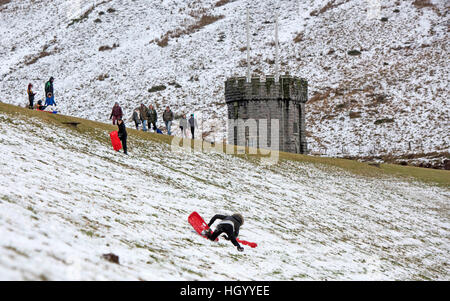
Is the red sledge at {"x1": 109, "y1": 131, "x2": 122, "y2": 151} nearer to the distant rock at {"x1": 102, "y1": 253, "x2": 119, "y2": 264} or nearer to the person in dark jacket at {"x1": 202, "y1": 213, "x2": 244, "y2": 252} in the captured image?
the person in dark jacket at {"x1": 202, "y1": 213, "x2": 244, "y2": 252}

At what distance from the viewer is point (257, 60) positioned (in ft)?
271

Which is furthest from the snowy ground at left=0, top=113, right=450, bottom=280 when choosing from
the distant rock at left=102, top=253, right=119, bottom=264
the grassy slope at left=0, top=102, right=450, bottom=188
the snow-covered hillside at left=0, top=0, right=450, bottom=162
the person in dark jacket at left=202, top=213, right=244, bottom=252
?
the snow-covered hillside at left=0, top=0, right=450, bottom=162

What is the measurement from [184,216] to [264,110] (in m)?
31.2

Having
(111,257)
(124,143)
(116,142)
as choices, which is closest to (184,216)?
(111,257)

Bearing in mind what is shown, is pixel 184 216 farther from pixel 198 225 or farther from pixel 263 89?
pixel 263 89

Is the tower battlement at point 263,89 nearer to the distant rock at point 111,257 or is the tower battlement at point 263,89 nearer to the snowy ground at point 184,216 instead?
the snowy ground at point 184,216

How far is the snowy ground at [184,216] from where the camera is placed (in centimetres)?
969

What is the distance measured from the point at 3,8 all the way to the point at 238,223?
386ft

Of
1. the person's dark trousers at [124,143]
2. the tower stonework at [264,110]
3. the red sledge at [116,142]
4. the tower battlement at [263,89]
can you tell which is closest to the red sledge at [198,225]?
the person's dark trousers at [124,143]

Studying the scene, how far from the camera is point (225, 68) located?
81.3m

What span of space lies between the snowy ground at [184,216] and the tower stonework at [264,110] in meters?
13.0

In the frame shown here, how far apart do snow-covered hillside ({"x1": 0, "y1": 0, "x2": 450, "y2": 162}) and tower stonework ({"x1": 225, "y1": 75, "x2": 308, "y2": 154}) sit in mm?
13531

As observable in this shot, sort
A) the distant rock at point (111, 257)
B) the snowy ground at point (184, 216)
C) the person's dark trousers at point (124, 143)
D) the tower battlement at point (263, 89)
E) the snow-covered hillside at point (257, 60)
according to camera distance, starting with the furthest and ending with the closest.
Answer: the snow-covered hillside at point (257, 60)
the tower battlement at point (263, 89)
the person's dark trousers at point (124, 143)
the snowy ground at point (184, 216)
the distant rock at point (111, 257)

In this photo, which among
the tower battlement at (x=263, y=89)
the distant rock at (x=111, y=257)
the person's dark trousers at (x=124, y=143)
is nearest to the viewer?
the distant rock at (x=111, y=257)
